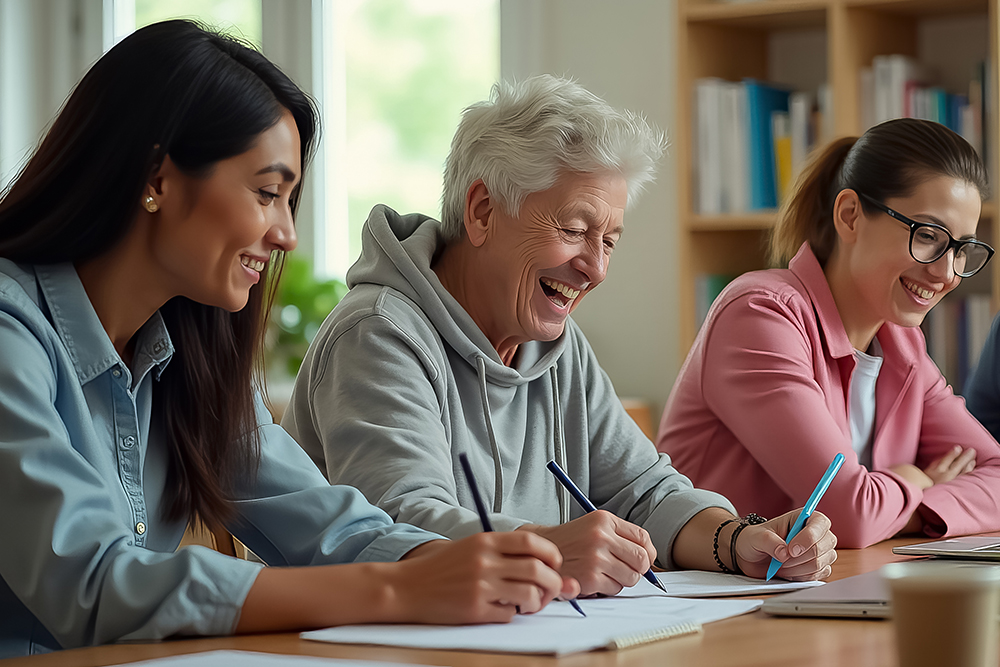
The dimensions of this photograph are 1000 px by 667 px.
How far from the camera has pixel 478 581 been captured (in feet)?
3.23

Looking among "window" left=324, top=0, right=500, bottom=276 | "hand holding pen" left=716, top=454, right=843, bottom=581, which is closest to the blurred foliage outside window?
"window" left=324, top=0, right=500, bottom=276

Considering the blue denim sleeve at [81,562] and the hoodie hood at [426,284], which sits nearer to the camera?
the blue denim sleeve at [81,562]

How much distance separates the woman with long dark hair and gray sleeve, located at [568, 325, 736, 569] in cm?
50

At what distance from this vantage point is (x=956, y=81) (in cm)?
285

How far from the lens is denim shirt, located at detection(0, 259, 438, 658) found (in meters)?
0.95

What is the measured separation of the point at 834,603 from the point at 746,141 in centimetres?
202

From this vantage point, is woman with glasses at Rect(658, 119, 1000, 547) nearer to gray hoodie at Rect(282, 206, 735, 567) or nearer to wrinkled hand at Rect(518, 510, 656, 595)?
gray hoodie at Rect(282, 206, 735, 567)

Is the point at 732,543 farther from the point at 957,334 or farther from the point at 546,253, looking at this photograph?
the point at 957,334

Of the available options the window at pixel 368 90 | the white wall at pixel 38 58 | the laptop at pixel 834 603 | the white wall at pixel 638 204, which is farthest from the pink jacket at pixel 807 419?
the white wall at pixel 38 58

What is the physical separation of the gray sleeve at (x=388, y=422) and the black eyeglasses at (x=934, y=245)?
→ 2.85ft

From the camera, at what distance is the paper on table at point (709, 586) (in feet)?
3.90

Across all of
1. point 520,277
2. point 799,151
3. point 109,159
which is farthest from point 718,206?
point 109,159

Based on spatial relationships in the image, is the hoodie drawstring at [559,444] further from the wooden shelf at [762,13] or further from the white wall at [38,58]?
the white wall at [38,58]

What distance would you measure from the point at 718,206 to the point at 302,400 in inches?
63.9
